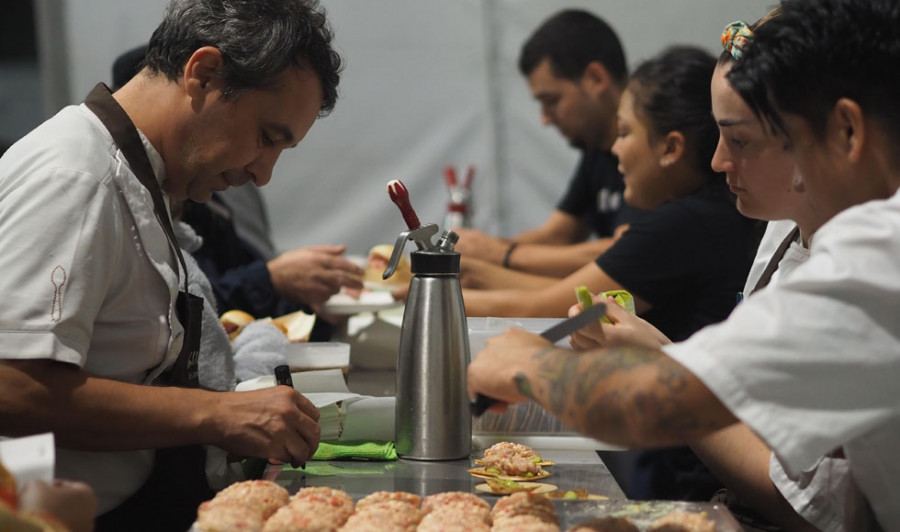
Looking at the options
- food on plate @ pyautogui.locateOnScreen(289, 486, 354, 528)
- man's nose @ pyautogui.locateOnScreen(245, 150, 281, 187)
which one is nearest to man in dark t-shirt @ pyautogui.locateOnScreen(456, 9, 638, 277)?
man's nose @ pyautogui.locateOnScreen(245, 150, 281, 187)

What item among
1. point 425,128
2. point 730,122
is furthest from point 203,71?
point 425,128

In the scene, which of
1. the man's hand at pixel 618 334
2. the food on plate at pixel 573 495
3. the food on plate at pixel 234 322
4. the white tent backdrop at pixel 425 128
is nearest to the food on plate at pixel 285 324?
the food on plate at pixel 234 322

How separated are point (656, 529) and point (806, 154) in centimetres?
56

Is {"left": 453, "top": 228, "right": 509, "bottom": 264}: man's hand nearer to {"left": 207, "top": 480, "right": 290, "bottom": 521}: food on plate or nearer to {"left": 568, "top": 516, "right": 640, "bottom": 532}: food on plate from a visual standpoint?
{"left": 207, "top": 480, "right": 290, "bottom": 521}: food on plate

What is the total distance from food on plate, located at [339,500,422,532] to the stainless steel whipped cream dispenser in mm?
340

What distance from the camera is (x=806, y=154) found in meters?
1.33

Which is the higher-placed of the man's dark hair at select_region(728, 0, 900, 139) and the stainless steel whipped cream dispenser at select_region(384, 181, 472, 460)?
the man's dark hair at select_region(728, 0, 900, 139)

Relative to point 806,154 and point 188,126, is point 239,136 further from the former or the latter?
point 806,154

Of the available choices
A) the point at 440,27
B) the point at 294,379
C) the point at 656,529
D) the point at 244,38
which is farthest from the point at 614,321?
the point at 440,27

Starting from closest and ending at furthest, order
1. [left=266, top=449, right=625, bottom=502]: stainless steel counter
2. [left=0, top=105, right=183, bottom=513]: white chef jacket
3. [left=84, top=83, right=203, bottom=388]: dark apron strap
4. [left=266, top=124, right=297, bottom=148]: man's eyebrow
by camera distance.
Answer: [left=0, top=105, right=183, bottom=513]: white chef jacket < [left=266, top=449, right=625, bottom=502]: stainless steel counter < [left=84, top=83, right=203, bottom=388]: dark apron strap < [left=266, top=124, right=297, bottom=148]: man's eyebrow

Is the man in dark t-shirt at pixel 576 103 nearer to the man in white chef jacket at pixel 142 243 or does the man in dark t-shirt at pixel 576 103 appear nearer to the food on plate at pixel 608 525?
the man in white chef jacket at pixel 142 243

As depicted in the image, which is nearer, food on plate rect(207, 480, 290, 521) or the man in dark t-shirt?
food on plate rect(207, 480, 290, 521)

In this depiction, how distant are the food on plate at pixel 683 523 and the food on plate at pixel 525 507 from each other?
14cm

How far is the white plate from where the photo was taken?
307cm
